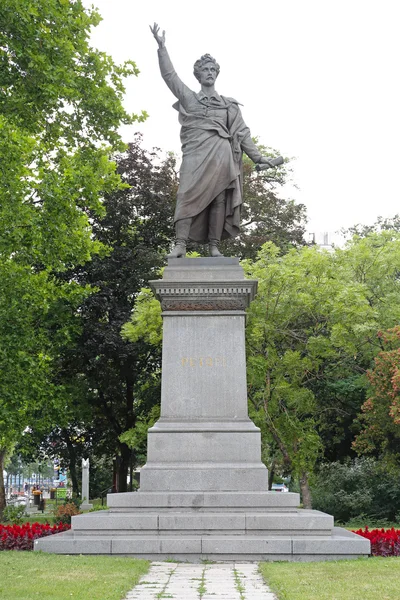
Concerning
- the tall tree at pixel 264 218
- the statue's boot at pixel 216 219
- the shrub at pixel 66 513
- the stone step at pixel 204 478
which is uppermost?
the tall tree at pixel 264 218

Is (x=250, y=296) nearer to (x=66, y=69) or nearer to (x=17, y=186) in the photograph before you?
(x=17, y=186)

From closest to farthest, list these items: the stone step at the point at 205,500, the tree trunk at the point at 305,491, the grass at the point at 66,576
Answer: the grass at the point at 66,576 < the stone step at the point at 205,500 < the tree trunk at the point at 305,491

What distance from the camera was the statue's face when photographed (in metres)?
14.3

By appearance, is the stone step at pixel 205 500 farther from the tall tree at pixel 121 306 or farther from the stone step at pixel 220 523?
the tall tree at pixel 121 306

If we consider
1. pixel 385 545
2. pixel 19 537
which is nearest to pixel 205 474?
pixel 385 545

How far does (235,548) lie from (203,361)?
3.42m

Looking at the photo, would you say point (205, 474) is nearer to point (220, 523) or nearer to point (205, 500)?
point (205, 500)

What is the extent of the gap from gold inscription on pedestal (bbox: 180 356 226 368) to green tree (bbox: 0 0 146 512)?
6.88m

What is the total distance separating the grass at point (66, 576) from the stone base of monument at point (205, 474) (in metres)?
0.71

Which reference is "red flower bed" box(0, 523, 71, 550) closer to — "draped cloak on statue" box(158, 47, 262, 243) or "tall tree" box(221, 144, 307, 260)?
"draped cloak on statue" box(158, 47, 262, 243)

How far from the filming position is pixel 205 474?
12.1m

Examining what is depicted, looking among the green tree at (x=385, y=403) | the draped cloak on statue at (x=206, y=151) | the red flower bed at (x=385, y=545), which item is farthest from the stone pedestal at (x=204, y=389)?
the green tree at (x=385, y=403)

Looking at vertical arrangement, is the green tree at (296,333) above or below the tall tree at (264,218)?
below

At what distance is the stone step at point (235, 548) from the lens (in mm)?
10539
